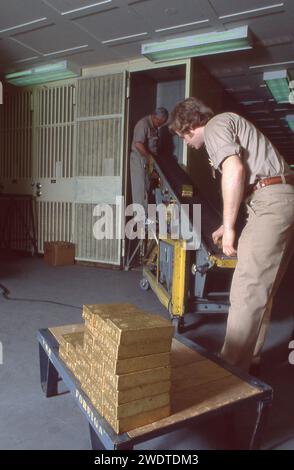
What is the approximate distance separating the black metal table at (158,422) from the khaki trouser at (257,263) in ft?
0.80

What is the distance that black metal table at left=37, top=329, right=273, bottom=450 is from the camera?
125 cm

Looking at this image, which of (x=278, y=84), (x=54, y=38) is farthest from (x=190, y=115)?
(x=278, y=84)

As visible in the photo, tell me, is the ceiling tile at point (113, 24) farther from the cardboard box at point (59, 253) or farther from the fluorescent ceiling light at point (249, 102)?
the fluorescent ceiling light at point (249, 102)

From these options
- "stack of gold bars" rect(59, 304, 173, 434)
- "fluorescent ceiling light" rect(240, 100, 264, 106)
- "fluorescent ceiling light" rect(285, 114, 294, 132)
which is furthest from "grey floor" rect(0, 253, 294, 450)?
"fluorescent ceiling light" rect(285, 114, 294, 132)

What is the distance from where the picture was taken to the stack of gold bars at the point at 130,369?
1261mm

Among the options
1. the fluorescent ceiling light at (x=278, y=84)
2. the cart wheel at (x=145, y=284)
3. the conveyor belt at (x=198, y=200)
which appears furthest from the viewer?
the fluorescent ceiling light at (x=278, y=84)

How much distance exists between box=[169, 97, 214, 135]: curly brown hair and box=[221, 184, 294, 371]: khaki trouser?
60 cm

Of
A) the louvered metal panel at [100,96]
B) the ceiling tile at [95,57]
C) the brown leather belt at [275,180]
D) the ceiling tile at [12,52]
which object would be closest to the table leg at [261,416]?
the brown leather belt at [275,180]

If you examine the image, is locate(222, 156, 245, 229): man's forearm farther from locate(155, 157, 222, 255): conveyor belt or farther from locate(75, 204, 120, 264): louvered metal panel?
locate(75, 204, 120, 264): louvered metal panel

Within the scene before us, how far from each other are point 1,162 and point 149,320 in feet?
22.2

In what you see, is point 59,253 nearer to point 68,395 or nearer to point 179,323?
point 179,323

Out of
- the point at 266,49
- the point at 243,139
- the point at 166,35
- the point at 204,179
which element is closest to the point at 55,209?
the point at 204,179

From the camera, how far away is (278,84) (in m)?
6.65

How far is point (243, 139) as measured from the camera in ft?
6.78
